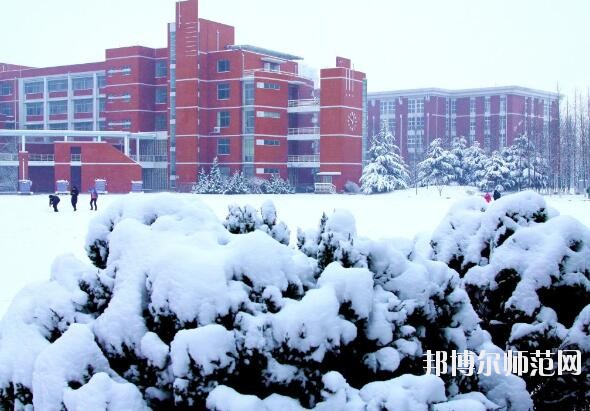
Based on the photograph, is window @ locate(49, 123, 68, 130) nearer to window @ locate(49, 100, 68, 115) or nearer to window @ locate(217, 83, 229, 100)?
window @ locate(49, 100, 68, 115)

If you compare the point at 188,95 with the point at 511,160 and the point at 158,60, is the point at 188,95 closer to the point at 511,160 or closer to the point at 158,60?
the point at 158,60

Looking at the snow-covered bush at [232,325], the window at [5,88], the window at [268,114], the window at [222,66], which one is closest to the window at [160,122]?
the window at [222,66]

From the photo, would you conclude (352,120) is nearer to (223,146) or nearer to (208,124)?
(223,146)

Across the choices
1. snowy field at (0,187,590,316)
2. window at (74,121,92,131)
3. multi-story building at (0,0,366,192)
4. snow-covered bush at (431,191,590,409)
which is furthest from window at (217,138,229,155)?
snow-covered bush at (431,191,590,409)

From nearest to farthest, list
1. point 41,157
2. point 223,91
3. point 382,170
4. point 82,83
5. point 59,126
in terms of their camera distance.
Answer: point 382,170 → point 41,157 → point 223,91 → point 82,83 → point 59,126

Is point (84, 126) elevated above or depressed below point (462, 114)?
below

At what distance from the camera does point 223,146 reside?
6338cm

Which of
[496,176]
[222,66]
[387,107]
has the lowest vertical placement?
[496,176]

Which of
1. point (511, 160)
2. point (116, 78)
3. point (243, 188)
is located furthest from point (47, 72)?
point (511, 160)

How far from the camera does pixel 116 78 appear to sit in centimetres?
6931

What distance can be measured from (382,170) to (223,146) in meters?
14.3

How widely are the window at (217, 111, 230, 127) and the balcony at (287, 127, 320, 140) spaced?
18.5 ft

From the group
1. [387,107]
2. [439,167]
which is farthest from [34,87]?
[439,167]

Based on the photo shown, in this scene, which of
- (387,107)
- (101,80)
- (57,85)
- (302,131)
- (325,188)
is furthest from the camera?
(387,107)
